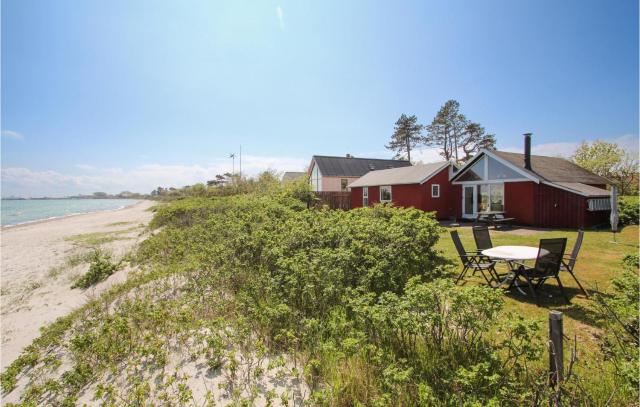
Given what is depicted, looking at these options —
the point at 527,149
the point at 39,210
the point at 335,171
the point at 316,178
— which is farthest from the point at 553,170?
the point at 39,210

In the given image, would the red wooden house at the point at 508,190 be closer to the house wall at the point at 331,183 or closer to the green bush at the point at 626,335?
the house wall at the point at 331,183

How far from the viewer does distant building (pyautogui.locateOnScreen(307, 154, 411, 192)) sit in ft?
109

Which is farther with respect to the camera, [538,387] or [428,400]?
[428,400]

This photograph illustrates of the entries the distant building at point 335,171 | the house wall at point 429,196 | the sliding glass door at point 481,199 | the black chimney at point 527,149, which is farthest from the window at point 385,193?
the distant building at point 335,171

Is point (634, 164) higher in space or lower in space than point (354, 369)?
higher

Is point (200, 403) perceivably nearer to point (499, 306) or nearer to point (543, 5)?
point (499, 306)

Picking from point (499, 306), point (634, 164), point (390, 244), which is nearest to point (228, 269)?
point (390, 244)

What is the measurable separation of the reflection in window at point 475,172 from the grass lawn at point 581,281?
6110 mm

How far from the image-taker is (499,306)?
275 centimetres

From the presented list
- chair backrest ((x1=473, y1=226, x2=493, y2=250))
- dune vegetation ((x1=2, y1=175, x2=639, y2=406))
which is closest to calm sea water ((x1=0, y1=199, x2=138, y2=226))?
dune vegetation ((x1=2, y1=175, x2=639, y2=406))

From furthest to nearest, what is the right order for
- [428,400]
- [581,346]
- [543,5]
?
[543,5], [581,346], [428,400]

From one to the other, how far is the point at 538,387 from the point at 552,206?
16178 millimetres

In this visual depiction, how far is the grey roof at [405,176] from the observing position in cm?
1914

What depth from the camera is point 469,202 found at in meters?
18.4
